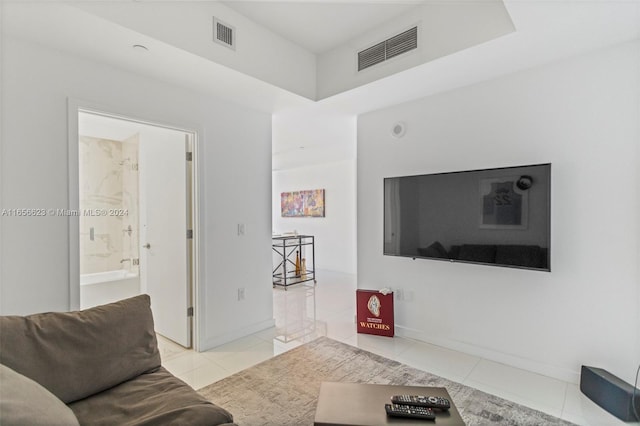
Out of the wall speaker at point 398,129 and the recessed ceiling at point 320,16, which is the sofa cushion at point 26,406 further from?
the wall speaker at point 398,129

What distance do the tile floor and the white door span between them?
11.9 inches

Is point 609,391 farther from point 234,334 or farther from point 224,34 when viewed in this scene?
point 224,34

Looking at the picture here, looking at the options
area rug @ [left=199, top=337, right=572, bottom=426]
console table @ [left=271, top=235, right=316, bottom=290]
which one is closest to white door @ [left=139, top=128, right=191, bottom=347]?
area rug @ [left=199, top=337, right=572, bottom=426]

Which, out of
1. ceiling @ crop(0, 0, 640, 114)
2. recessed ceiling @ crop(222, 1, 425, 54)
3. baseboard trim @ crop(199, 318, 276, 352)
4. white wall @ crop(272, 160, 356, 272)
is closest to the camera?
ceiling @ crop(0, 0, 640, 114)

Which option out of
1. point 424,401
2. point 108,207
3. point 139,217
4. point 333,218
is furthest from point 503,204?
point 108,207

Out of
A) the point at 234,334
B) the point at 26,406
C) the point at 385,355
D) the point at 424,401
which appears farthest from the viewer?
the point at 234,334

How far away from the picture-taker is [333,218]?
7.01 metres

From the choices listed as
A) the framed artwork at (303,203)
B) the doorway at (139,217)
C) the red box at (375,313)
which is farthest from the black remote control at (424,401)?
the framed artwork at (303,203)

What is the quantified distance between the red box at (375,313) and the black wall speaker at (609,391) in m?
1.54

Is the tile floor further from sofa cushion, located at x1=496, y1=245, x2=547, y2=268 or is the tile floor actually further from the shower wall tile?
the shower wall tile

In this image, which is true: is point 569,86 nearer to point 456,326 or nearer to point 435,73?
point 435,73

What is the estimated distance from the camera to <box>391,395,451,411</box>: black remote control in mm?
1407

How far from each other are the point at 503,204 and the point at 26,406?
9.40 feet

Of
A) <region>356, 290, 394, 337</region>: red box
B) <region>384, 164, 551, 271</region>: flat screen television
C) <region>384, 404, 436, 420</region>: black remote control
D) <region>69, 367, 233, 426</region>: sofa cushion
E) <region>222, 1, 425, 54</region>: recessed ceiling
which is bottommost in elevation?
<region>356, 290, 394, 337</region>: red box
